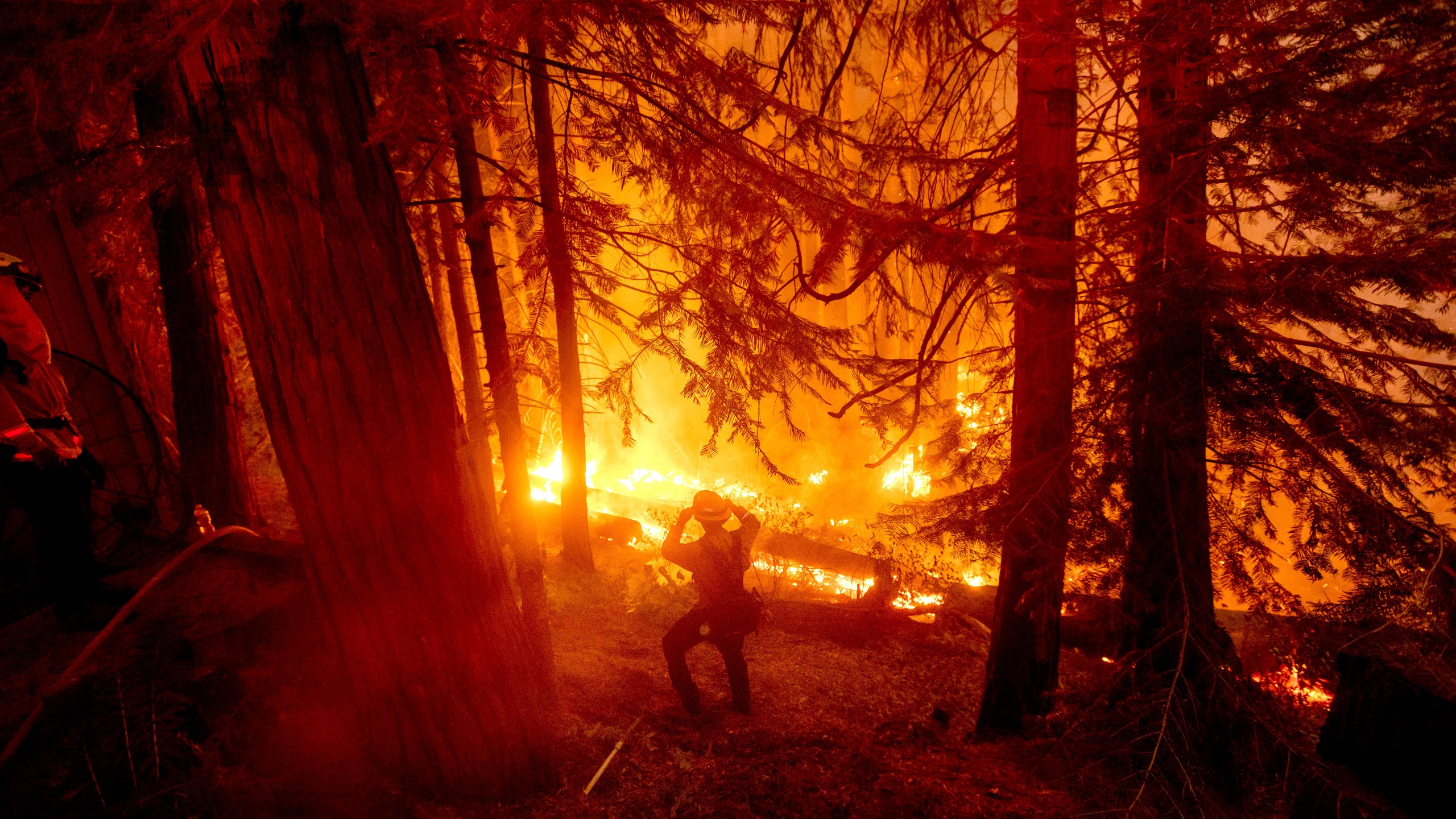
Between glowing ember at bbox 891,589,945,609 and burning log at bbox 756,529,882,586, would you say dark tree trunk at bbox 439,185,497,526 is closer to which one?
burning log at bbox 756,529,882,586

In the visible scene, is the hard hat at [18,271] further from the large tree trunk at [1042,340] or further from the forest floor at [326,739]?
the large tree trunk at [1042,340]

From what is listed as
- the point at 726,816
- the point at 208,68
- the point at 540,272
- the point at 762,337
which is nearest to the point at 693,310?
the point at 762,337

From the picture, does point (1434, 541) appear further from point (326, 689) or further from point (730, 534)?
point (326, 689)

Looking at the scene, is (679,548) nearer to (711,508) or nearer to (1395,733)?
(711,508)

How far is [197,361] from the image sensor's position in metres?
6.11

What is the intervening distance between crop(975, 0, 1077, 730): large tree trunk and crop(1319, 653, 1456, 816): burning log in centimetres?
140

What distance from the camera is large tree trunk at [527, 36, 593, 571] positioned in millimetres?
6887

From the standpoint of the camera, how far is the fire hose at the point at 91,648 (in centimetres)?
276

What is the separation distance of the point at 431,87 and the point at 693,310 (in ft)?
6.68

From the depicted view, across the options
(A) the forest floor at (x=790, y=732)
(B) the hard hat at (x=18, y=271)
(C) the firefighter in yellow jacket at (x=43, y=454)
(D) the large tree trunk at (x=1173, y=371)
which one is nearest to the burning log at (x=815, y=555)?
(A) the forest floor at (x=790, y=732)

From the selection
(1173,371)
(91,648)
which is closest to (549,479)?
(91,648)

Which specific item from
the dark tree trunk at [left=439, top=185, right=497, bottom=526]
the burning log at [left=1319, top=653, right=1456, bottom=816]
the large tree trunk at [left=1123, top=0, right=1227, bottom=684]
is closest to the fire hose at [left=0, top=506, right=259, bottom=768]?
the dark tree trunk at [left=439, top=185, right=497, bottom=526]

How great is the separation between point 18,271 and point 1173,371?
7276mm

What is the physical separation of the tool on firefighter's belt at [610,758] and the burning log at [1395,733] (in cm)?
390
